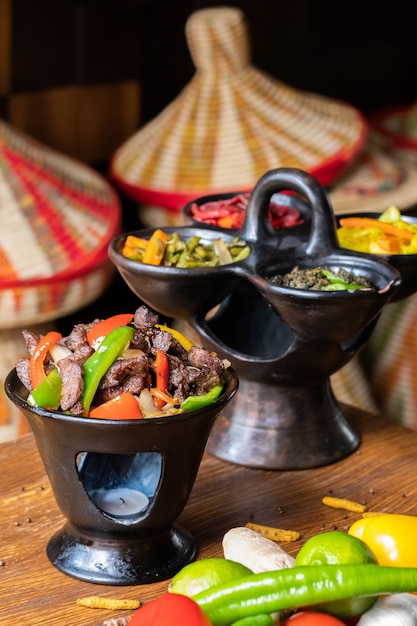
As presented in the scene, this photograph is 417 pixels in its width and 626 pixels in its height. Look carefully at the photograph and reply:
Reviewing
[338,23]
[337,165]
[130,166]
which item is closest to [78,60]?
[130,166]

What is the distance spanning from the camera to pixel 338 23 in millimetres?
3787

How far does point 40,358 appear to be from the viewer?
1168 millimetres

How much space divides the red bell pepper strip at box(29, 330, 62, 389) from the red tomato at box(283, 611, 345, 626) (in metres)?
0.38

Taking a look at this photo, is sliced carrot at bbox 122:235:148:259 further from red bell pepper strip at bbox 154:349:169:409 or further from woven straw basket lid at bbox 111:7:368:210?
woven straw basket lid at bbox 111:7:368:210

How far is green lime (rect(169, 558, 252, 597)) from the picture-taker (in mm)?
1011

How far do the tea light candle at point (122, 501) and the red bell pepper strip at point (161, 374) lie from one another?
0.16 m

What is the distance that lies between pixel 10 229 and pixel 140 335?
116 cm

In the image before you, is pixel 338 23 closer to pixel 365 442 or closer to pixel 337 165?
pixel 337 165

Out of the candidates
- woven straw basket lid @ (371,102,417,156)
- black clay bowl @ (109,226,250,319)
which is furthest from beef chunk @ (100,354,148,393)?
woven straw basket lid @ (371,102,417,156)

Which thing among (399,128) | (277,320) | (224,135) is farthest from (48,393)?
(399,128)

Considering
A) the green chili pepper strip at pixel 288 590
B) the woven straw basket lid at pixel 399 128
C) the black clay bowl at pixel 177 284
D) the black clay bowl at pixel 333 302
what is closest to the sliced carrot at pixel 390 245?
the black clay bowl at pixel 333 302

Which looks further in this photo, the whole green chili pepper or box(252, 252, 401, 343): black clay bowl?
box(252, 252, 401, 343): black clay bowl

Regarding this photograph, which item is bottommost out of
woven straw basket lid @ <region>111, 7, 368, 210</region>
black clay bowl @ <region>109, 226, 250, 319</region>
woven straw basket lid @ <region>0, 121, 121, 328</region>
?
woven straw basket lid @ <region>0, 121, 121, 328</region>

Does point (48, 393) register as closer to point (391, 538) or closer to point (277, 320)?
point (391, 538)
